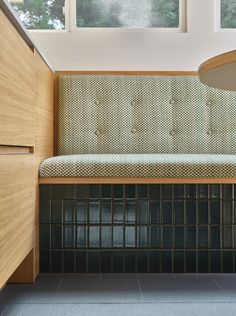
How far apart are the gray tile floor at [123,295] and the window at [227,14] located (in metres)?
1.72

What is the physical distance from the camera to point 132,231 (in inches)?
81.9

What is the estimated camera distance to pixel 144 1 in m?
2.96

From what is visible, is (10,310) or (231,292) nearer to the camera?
(10,310)

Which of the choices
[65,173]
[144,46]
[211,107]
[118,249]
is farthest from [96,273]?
[144,46]

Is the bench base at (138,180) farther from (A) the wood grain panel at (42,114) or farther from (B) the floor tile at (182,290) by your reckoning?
(B) the floor tile at (182,290)

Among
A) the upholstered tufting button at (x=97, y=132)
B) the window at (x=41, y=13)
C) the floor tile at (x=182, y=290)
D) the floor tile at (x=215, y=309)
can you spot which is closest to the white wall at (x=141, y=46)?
the window at (x=41, y=13)

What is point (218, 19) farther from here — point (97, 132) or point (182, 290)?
point (182, 290)

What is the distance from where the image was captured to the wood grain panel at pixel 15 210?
4.51ft

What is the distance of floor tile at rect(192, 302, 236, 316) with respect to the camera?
158cm

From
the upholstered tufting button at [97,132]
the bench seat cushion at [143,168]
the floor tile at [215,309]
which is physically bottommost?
the floor tile at [215,309]

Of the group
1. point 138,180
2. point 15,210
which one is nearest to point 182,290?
point 138,180

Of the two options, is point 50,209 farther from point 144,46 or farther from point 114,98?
point 144,46

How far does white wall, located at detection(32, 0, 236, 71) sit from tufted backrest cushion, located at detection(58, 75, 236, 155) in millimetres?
259

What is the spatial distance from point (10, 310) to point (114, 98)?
1399 millimetres
